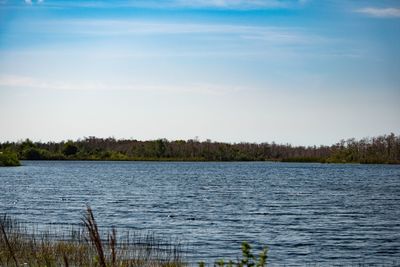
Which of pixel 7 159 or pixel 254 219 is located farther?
pixel 7 159

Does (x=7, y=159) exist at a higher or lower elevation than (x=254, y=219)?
higher

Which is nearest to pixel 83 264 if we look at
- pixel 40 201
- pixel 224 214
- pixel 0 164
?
pixel 224 214

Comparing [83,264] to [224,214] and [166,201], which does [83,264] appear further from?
[166,201]

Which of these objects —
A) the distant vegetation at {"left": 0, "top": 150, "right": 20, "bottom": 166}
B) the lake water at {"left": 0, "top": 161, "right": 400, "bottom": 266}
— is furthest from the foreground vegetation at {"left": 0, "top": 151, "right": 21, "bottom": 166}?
the lake water at {"left": 0, "top": 161, "right": 400, "bottom": 266}

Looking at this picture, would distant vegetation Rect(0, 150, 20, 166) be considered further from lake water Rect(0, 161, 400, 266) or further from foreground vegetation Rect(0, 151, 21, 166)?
lake water Rect(0, 161, 400, 266)

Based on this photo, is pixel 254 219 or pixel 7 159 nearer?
pixel 254 219

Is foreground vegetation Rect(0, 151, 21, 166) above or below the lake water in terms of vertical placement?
above

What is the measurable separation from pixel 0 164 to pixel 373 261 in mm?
134790

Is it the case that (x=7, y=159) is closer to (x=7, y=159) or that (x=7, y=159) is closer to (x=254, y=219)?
(x=7, y=159)

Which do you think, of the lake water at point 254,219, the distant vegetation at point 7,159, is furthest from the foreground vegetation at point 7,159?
the lake water at point 254,219

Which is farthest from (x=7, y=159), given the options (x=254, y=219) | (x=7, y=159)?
(x=254, y=219)

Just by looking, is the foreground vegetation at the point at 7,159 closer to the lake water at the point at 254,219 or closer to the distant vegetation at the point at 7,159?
the distant vegetation at the point at 7,159

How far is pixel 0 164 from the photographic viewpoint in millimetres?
151375

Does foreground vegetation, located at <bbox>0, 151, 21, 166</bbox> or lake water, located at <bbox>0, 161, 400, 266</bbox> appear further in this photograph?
foreground vegetation, located at <bbox>0, 151, 21, 166</bbox>
